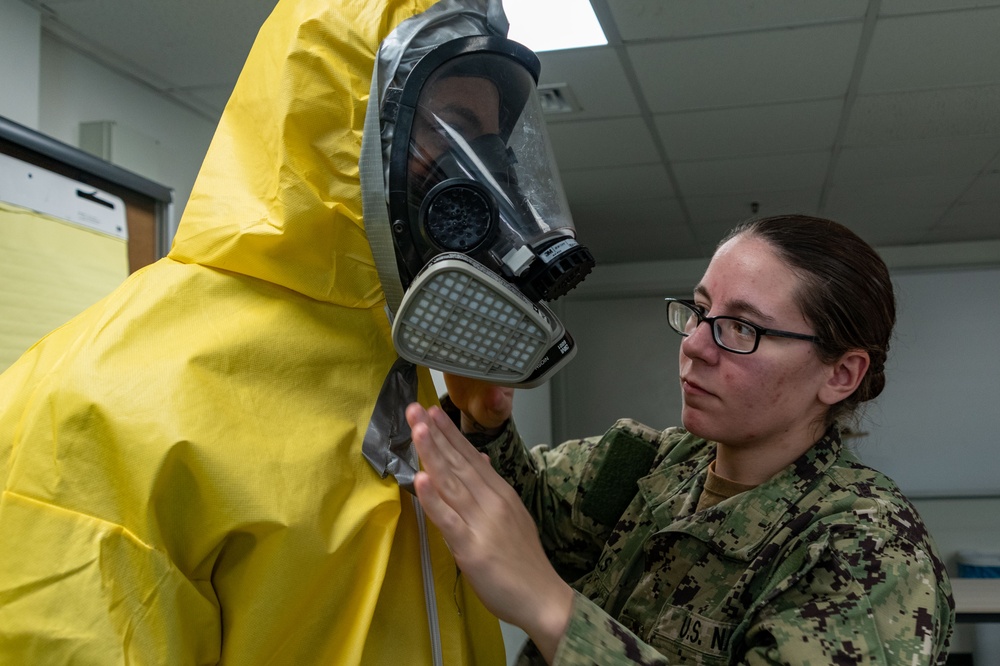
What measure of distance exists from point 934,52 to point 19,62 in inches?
107

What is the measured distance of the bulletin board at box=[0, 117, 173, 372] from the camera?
206 centimetres

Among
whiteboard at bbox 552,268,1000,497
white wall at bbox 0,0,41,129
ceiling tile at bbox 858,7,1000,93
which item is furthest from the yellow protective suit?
whiteboard at bbox 552,268,1000,497

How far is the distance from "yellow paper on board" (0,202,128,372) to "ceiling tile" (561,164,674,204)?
2.25 metres

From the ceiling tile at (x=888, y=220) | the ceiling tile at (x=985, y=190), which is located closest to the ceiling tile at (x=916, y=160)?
the ceiling tile at (x=985, y=190)

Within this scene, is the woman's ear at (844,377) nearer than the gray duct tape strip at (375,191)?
No

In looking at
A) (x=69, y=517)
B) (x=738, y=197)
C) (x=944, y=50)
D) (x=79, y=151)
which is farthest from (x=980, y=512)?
(x=69, y=517)

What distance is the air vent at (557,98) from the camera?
298cm

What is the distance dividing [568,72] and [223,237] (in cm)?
223

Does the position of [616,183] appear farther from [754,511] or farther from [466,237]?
[466,237]

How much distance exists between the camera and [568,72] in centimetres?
285

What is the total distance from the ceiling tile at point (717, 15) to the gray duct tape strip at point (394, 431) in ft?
5.77

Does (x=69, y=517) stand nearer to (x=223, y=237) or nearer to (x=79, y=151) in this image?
(x=223, y=237)

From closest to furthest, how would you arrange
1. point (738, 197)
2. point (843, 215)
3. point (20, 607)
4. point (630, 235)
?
point (20, 607), point (738, 197), point (843, 215), point (630, 235)

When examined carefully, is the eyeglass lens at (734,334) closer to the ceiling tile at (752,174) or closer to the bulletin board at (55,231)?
the bulletin board at (55,231)
